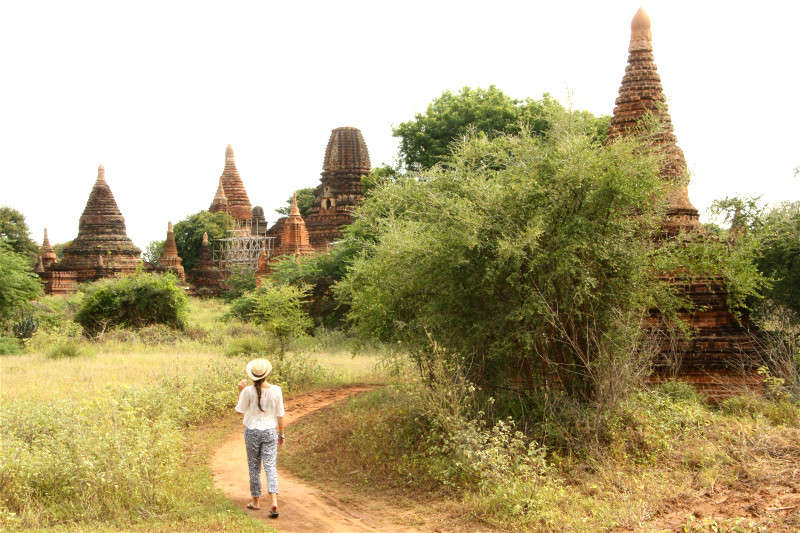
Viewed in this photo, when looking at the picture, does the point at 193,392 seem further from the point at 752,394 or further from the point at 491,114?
the point at 491,114

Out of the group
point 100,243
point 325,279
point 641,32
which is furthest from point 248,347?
point 100,243

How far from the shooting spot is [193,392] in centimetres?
1064

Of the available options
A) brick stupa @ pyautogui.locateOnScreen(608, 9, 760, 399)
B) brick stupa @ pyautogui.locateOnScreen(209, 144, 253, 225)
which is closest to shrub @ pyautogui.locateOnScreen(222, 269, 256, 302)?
brick stupa @ pyautogui.locateOnScreen(209, 144, 253, 225)

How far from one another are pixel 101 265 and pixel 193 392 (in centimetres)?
2281

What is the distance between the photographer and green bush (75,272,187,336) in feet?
66.0

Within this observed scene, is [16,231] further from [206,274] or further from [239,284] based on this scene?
[239,284]

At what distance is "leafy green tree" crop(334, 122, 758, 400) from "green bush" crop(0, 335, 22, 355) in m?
11.4

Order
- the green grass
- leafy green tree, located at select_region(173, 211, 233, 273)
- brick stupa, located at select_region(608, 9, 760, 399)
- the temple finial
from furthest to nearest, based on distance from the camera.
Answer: leafy green tree, located at select_region(173, 211, 233, 273) → the temple finial → brick stupa, located at select_region(608, 9, 760, 399) → the green grass

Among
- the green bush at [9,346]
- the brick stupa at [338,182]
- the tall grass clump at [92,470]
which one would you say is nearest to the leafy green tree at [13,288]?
the green bush at [9,346]

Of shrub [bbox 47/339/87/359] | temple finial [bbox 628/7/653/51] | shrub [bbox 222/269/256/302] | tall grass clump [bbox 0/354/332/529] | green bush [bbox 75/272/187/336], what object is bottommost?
tall grass clump [bbox 0/354/332/529]

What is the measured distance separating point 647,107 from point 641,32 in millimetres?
1387

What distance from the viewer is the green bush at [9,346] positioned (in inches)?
636

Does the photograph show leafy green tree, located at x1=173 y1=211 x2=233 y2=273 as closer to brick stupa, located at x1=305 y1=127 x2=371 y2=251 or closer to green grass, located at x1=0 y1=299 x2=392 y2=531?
brick stupa, located at x1=305 y1=127 x2=371 y2=251

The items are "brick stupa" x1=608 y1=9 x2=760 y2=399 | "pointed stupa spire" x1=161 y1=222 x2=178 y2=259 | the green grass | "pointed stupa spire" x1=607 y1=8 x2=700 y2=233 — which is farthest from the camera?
"pointed stupa spire" x1=161 y1=222 x2=178 y2=259
